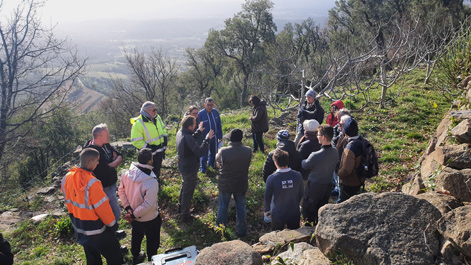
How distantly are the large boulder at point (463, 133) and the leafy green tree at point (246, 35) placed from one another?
28.1 metres

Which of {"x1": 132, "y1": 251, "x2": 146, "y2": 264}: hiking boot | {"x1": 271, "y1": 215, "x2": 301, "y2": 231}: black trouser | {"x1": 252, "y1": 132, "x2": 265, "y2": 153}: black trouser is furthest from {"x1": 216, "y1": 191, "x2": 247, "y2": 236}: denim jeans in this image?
{"x1": 252, "y1": 132, "x2": 265, "y2": 153}: black trouser

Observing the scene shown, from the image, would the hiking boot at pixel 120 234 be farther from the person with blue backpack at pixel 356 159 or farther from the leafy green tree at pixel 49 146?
the leafy green tree at pixel 49 146

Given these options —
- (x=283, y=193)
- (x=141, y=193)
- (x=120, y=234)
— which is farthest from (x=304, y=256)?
(x=120, y=234)

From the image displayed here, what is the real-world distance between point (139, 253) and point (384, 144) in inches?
313

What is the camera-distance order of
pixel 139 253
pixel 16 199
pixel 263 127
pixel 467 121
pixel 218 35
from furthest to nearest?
1. pixel 218 35
2. pixel 16 199
3. pixel 263 127
4. pixel 139 253
5. pixel 467 121

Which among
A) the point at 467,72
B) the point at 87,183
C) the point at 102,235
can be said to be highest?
the point at 467,72

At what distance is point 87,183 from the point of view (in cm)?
404

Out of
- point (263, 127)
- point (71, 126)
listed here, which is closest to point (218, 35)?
point (71, 126)

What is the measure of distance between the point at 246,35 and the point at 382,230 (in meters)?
32.0

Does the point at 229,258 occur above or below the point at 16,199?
above

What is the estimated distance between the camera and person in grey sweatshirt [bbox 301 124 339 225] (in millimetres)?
4988

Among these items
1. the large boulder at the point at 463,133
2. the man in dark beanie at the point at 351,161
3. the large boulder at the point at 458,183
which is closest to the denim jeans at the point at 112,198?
the man in dark beanie at the point at 351,161

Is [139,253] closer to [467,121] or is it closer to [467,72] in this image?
[467,121]

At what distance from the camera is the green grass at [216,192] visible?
19.8 ft
